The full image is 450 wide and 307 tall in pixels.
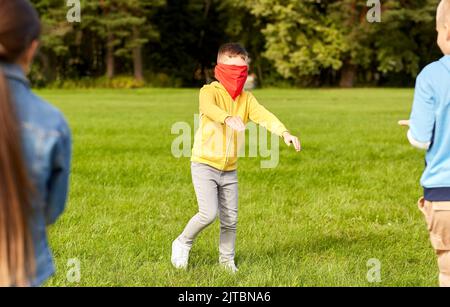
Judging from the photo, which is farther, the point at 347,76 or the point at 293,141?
the point at 347,76

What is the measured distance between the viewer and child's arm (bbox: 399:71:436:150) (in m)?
3.08

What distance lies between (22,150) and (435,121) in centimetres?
185

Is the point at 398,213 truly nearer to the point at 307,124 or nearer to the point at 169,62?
the point at 307,124

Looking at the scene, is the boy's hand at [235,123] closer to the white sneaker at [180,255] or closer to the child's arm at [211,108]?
the child's arm at [211,108]

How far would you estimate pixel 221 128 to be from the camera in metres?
4.41

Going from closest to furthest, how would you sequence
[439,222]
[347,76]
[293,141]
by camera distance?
[439,222] → [293,141] → [347,76]

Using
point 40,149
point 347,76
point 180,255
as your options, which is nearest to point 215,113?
point 180,255

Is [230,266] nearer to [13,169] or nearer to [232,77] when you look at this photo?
[232,77]

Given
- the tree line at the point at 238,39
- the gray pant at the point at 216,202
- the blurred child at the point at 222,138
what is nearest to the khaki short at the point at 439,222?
the blurred child at the point at 222,138

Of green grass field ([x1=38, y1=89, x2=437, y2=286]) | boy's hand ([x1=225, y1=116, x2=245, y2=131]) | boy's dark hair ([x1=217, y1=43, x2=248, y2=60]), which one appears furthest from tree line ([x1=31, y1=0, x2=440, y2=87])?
boy's hand ([x1=225, y1=116, x2=245, y2=131])

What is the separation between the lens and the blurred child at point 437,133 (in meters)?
3.08

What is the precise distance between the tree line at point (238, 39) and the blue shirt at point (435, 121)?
3543 cm

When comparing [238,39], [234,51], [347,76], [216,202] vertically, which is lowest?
[347,76]
